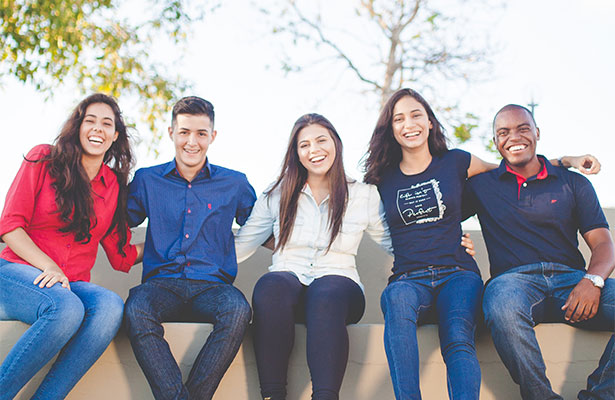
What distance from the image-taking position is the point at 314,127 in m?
3.08

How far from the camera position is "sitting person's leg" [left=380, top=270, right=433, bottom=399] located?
2271mm

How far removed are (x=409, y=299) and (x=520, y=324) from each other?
45 centimetres

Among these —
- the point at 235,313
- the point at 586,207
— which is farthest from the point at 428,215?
the point at 235,313

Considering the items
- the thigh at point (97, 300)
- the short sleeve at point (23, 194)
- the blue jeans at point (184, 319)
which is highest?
the short sleeve at point (23, 194)

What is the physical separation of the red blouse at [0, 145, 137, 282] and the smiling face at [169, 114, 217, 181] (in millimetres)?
428

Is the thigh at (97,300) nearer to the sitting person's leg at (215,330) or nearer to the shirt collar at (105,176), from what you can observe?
the sitting person's leg at (215,330)

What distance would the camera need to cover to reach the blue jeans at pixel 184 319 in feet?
7.75

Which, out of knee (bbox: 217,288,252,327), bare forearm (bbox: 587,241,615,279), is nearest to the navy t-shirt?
bare forearm (bbox: 587,241,615,279)

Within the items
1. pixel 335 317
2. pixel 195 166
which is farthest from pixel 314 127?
pixel 335 317

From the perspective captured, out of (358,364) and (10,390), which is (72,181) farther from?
(358,364)

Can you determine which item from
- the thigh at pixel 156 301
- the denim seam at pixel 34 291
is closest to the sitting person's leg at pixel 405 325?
the thigh at pixel 156 301

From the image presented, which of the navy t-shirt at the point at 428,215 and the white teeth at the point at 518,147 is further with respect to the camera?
the white teeth at the point at 518,147

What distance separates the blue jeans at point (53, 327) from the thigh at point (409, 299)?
114 centimetres

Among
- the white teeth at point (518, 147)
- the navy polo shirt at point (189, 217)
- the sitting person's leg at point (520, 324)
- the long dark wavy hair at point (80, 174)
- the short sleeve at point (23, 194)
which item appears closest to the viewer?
the sitting person's leg at point (520, 324)
